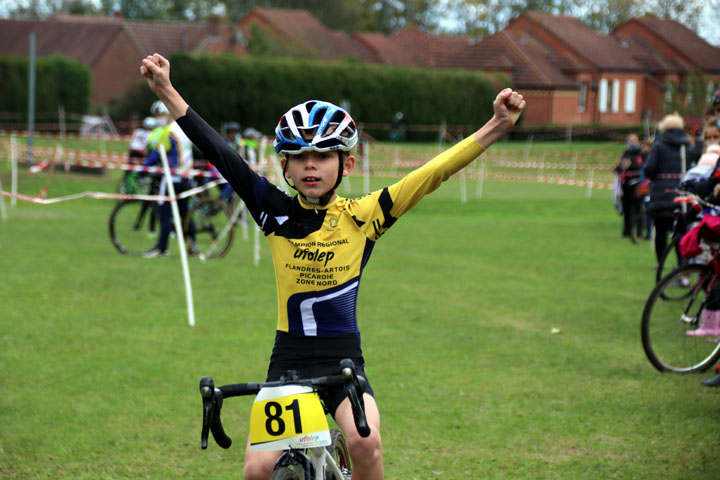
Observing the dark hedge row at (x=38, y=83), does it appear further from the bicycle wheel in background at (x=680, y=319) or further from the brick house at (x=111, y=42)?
the bicycle wheel in background at (x=680, y=319)

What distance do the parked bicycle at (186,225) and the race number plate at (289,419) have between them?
10744mm

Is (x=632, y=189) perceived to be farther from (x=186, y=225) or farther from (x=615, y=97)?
(x=615, y=97)

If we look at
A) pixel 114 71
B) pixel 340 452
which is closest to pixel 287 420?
pixel 340 452

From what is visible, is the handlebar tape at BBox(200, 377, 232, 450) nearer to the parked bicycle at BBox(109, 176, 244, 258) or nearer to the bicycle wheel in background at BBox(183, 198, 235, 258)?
the parked bicycle at BBox(109, 176, 244, 258)

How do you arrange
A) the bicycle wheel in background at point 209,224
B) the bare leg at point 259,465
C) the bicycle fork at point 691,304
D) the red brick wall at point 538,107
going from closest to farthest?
the bare leg at point 259,465 → the bicycle fork at point 691,304 → the bicycle wheel in background at point 209,224 → the red brick wall at point 538,107

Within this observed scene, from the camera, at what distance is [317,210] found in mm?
3912

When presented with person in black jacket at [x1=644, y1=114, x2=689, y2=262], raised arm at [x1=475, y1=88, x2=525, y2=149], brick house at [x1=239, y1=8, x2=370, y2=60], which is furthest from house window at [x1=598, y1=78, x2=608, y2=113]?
raised arm at [x1=475, y1=88, x2=525, y2=149]

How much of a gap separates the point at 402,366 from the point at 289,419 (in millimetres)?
4484

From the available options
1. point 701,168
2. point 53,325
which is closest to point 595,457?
point 701,168

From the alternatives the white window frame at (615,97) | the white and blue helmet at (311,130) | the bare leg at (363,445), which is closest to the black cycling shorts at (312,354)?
the bare leg at (363,445)

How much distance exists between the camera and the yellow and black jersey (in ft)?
12.6

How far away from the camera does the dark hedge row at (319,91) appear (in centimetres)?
4834

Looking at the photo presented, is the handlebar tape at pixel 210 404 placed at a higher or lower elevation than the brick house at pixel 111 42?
lower

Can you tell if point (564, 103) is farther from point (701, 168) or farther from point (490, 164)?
point (701, 168)
